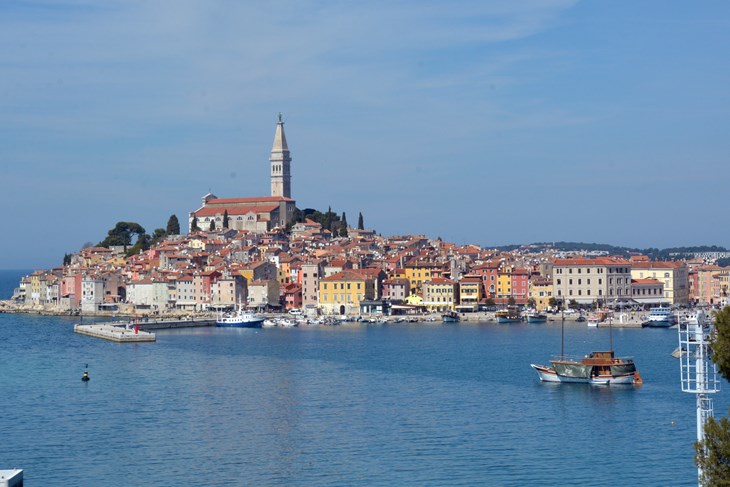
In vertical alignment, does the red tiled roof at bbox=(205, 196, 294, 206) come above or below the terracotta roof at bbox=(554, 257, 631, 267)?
above

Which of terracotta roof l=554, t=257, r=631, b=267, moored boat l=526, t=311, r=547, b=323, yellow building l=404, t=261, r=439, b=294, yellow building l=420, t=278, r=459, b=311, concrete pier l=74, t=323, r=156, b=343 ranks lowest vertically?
concrete pier l=74, t=323, r=156, b=343

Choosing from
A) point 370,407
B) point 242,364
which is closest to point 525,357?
point 242,364

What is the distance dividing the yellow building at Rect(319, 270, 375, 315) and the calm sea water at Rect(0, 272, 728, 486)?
1665 centimetres

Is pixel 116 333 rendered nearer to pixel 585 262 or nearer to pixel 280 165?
pixel 585 262

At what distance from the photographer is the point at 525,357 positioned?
2758 cm

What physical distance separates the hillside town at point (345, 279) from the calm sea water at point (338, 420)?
1729cm

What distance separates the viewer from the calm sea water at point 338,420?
14.1 metres

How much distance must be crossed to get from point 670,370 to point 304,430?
33.9ft

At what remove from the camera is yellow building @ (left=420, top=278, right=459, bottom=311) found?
4725 centimetres

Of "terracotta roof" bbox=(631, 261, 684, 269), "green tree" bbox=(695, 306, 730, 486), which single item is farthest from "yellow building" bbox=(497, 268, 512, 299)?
"green tree" bbox=(695, 306, 730, 486)

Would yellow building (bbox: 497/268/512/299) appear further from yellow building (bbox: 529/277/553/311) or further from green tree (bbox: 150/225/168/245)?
green tree (bbox: 150/225/168/245)

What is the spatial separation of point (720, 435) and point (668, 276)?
1676 inches

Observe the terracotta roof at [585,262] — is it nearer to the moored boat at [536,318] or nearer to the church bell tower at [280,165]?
the moored boat at [536,318]

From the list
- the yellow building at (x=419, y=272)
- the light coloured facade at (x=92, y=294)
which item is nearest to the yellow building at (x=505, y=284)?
the yellow building at (x=419, y=272)
